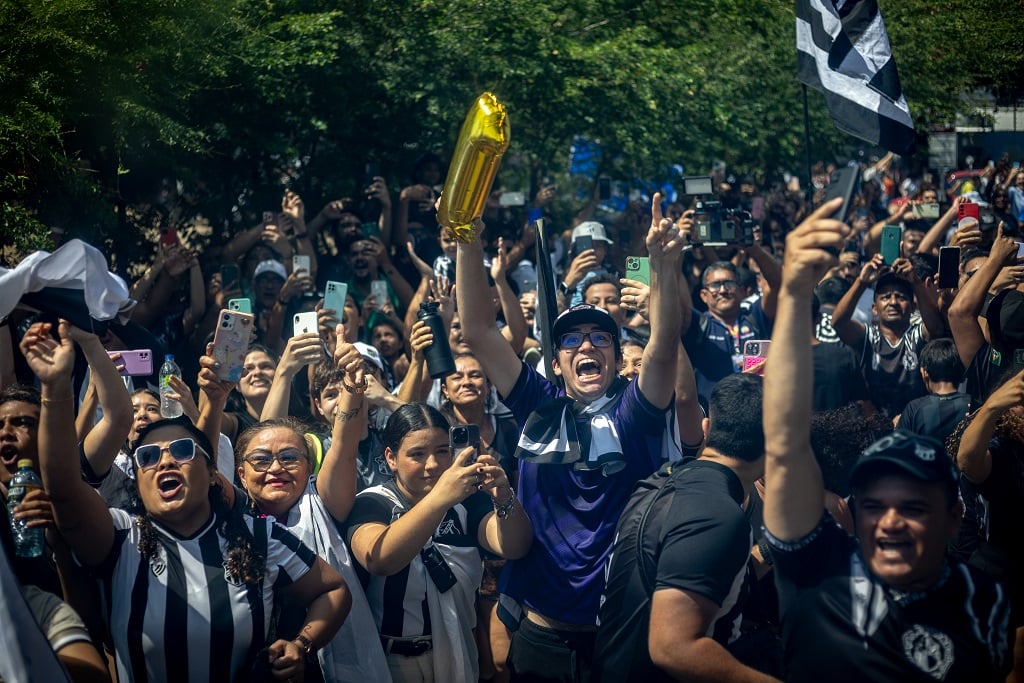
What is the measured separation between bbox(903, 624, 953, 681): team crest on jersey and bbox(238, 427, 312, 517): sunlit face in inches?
100

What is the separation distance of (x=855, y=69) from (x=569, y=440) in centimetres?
278

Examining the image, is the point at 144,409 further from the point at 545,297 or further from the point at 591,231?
the point at 591,231

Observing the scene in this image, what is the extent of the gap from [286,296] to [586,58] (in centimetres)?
367

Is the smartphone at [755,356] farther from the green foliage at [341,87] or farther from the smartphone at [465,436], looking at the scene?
the green foliage at [341,87]

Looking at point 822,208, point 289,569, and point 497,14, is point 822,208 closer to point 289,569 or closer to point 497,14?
point 289,569

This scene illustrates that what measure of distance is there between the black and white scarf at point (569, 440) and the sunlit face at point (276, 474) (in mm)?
942

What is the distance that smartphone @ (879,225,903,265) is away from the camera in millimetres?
7404

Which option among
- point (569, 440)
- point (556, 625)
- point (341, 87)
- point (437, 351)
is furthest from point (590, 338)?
point (341, 87)

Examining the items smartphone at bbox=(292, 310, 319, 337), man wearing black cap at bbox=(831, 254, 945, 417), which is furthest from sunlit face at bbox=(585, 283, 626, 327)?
man wearing black cap at bbox=(831, 254, 945, 417)

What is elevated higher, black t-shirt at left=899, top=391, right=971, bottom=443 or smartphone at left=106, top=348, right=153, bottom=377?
smartphone at left=106, top=348, right=153, bottom=377

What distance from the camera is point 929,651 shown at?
2770mm

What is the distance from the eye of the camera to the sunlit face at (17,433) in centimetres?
415

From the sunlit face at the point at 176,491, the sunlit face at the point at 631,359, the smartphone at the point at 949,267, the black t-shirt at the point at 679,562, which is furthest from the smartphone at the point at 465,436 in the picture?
the smartphone at the point at 949,267

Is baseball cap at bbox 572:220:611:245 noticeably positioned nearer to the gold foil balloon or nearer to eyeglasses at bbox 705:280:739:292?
eyeglasses at bbox 705:280:739:292
